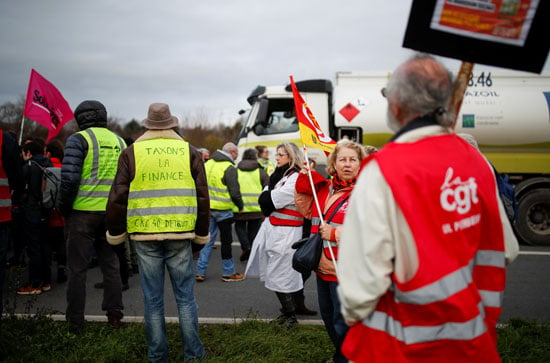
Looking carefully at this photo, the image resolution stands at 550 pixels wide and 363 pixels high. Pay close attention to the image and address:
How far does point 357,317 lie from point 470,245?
1.79 feet

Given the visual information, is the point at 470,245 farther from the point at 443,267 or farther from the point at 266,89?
the point at 266,89

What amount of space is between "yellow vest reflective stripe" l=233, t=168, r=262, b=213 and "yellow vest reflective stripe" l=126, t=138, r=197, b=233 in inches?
153

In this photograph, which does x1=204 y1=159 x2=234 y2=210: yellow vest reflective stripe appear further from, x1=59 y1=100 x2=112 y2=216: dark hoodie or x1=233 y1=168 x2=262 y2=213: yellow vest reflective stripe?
x1=59 y1=100 x2=112 y2=216: dark hoodie

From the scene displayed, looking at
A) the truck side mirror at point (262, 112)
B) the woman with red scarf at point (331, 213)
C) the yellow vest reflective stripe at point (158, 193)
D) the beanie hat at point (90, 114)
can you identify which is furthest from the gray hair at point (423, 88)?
the truck side mirror at point (262, 112)

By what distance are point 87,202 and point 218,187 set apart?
2.75 m

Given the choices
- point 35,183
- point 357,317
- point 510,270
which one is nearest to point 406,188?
point 357,317

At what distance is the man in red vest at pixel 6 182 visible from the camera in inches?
152

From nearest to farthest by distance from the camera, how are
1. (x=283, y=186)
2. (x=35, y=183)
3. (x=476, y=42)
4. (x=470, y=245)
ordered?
(x=470, y=245) < (x=476, y=42) < (x=283, y=186) < (x=35, y=183)

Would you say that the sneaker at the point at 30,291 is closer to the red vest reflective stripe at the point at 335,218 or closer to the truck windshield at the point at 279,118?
the red vest reflective stripe at the point at 335,218

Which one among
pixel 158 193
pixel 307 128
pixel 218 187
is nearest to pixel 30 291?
pixel 218 187

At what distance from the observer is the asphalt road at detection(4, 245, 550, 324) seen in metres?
4.91

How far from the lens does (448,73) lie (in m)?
1.83

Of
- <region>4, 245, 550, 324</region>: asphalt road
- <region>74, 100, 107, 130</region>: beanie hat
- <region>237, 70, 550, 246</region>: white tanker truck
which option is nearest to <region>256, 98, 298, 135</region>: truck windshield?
<region>237, 70, 550, 246</region>: white tanker truck

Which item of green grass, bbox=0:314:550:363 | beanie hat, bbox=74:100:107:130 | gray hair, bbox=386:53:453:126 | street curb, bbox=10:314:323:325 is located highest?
gray hair, bbox=386:53:453:126
